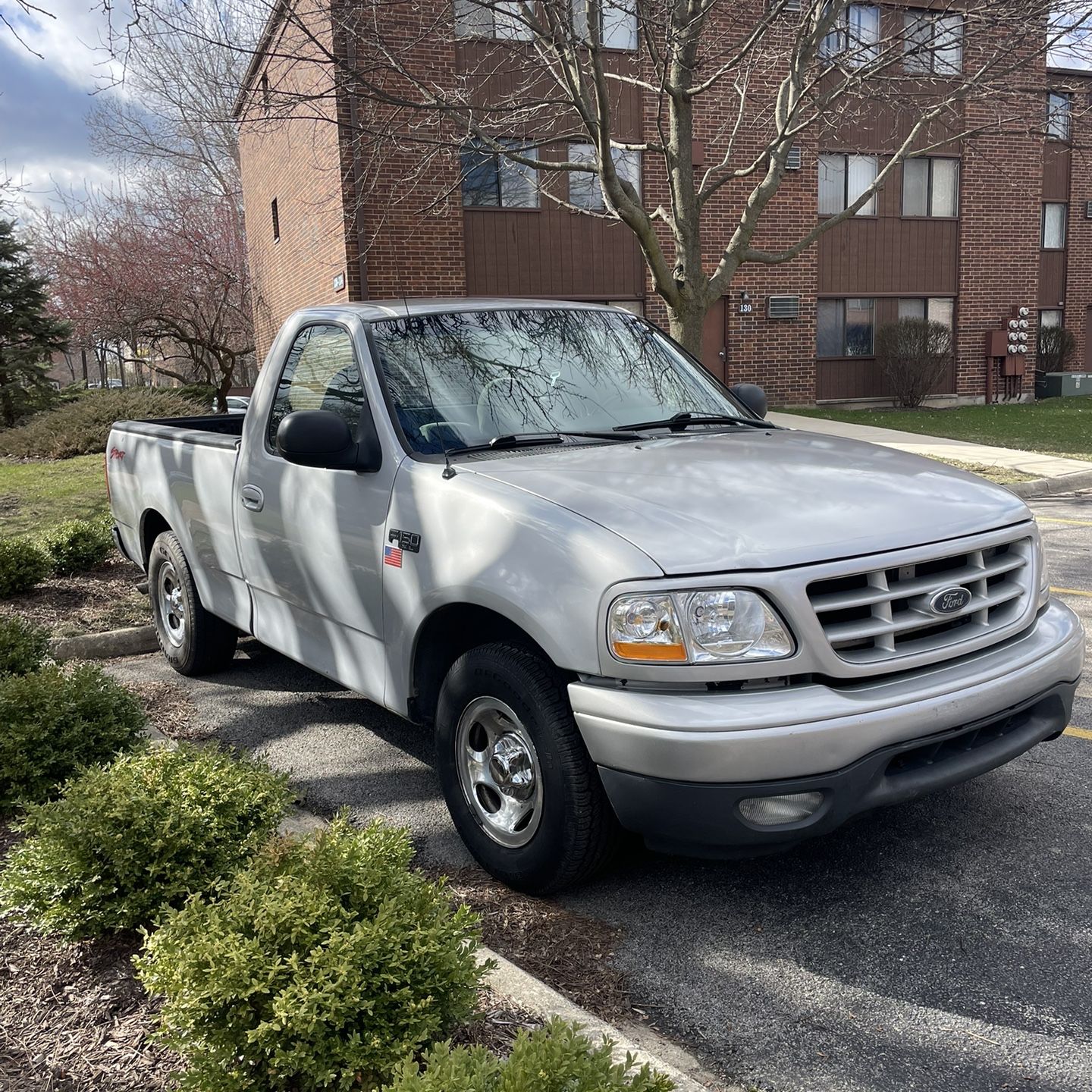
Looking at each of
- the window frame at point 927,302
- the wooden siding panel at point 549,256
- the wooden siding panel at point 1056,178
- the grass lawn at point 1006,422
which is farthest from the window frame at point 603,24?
the wooden siding panel at point 1056,178

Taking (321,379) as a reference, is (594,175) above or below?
above

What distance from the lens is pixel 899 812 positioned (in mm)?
3904

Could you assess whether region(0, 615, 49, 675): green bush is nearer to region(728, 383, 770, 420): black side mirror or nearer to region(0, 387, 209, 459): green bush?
region(728, 383, 770, 420): black side mirror

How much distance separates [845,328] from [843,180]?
317 centimetres

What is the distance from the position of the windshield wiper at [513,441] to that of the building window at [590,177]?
16.5 m

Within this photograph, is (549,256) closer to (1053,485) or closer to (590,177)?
(590,177)

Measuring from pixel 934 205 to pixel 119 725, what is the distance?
24235 mm

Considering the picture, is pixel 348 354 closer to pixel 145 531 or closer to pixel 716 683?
pixel 716 683

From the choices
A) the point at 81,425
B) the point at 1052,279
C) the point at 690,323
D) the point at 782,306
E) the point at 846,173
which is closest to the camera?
the point at 690,323

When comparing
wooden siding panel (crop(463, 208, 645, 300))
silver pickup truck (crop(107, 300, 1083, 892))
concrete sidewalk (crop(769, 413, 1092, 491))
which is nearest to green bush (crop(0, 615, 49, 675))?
silver pickup truck (crop(107, 300, 1083, 892))

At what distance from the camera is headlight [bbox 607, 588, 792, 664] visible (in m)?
2.84

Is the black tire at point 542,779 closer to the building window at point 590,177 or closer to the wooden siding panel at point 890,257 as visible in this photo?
the building window at point 590,177

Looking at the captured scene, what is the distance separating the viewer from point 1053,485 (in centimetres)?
1241

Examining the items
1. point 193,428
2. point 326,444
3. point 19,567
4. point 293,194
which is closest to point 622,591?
point 326,444
